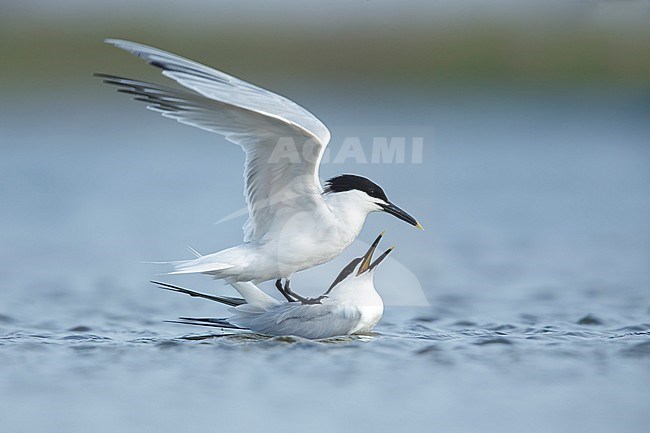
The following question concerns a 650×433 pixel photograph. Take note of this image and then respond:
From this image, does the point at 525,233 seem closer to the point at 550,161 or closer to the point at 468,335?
the point at 550,161

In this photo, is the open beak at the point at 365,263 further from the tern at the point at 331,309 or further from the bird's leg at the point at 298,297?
the bird's leg at the point at 298,297

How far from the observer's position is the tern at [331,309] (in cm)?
509

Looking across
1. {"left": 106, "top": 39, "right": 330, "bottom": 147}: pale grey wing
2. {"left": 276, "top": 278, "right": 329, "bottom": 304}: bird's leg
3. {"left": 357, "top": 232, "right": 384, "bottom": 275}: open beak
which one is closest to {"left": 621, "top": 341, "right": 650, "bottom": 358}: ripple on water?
{"left": 357, "top": 232, "right": 384, "bottom": 275}: open beak

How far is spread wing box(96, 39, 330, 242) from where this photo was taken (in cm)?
457

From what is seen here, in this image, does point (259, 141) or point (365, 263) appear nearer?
point (259, 141)

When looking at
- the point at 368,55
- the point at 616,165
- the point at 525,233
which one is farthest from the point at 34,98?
the point at 616,165

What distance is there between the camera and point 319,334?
5094mm

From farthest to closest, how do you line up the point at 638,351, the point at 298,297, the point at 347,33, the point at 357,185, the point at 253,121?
the point at 347,33
the point at 298,297
the point at 638,351
the point at 357,185
the point at 253,121

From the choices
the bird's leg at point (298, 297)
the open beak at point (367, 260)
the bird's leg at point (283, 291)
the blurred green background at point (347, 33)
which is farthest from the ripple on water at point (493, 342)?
the blurred green background at point (347, 33)

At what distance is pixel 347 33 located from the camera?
229 inches

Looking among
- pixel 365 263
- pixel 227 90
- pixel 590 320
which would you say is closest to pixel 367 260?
pixel 365 263

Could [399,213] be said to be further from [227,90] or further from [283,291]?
[227,90]

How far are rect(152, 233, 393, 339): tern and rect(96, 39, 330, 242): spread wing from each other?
45 cm

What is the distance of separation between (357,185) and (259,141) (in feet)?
1.51
